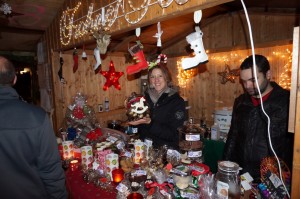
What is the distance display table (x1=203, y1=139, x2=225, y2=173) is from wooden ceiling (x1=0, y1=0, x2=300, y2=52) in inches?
94.6

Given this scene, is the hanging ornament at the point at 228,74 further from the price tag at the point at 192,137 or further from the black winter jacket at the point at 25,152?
the black winter jacket at the point at 25,152

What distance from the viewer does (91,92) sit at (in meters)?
4.88

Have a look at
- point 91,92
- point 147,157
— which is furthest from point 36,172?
point 91,92

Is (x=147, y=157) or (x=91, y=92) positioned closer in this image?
(x=147, y=157)

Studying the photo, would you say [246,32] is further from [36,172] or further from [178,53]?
[36,172]

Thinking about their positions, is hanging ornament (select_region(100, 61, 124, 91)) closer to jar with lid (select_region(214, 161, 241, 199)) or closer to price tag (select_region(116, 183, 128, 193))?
price tag (select_region(116, 183, 128, 193))

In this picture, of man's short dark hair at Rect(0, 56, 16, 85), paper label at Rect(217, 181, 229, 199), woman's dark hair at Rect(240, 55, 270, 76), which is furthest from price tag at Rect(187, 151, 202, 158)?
man's short dark hair at Rect(0, 56, 16, 85)

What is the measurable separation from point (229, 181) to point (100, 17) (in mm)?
2372

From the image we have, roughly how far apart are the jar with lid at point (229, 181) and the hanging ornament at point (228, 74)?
14.9 feet

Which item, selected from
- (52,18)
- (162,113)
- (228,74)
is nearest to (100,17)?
(162,113)

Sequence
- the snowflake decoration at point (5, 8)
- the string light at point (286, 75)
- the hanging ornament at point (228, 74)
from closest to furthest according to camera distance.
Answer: the snowflake decoration at point (5, 8)
the string light at point (286, 75)
the hanging ornament at point (228, 74)

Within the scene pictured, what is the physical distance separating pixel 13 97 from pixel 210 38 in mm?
5130

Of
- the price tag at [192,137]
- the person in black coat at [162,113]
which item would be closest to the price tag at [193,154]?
the price tag at [192,137]

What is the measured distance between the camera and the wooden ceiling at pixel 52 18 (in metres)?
3.75
